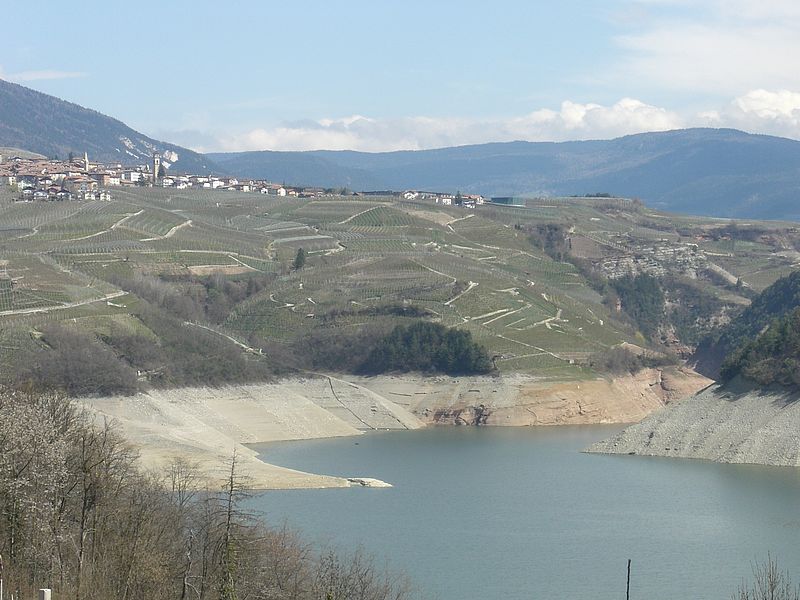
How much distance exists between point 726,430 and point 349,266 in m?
46.7

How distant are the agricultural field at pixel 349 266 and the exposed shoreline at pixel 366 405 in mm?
2598

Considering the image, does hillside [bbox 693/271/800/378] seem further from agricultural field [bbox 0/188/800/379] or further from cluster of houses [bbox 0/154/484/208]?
cluster of houses [bbox 0/154/484/208]

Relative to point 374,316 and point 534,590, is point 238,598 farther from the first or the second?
A: point 374,316

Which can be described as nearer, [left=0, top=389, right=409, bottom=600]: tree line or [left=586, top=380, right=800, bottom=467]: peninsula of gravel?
[left=0, top=389, right=409, bottom=600]: tree line

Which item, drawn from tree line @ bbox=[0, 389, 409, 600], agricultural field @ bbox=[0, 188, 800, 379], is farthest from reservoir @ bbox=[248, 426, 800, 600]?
agricultural field @ bbox=[0, 188, 800, 379]

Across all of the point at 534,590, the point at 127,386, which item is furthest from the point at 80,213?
the point at 534,590

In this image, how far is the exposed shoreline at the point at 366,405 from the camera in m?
79.2

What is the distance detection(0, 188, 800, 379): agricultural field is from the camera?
3863 inches

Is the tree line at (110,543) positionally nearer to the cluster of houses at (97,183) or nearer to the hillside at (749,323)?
the hillside at (749,323)

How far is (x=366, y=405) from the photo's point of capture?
3580 inches

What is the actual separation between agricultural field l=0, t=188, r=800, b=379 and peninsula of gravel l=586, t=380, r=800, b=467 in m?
18.9

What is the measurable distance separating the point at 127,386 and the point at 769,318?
49.8 metres

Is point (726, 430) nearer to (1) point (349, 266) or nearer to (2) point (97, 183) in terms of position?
(1) point (349, 266)

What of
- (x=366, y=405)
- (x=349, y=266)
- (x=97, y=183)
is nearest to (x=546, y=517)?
(x=366, y=405)
